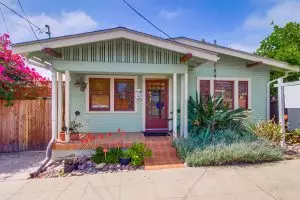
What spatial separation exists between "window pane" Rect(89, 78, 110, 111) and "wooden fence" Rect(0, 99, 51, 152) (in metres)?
1.52

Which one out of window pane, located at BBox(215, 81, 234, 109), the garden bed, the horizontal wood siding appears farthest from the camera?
window pane, located at BBox(215, 81, 234, 109)

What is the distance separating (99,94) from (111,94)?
1.48ft

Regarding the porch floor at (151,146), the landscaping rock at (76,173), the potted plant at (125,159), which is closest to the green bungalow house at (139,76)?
the porch floor at (151,146)

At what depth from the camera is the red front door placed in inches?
343

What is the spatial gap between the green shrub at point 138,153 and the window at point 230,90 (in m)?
4.06

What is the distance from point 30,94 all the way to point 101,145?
11.4 feet

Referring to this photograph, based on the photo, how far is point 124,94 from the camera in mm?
8562

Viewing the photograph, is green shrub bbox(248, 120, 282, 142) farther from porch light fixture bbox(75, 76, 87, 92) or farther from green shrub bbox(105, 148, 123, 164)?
porch light fixture bbox(75, 76, 87, 92)

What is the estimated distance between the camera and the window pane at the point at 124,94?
851 cm

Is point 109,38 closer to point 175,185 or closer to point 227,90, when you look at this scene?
point 175,185

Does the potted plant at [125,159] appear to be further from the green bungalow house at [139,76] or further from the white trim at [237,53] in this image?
the white trim at [237,53]

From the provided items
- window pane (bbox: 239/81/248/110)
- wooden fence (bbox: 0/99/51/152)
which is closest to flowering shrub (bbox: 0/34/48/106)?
wooden fence (bbox: 0/99/51/152)

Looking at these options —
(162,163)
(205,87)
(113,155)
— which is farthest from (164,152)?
(205,87)

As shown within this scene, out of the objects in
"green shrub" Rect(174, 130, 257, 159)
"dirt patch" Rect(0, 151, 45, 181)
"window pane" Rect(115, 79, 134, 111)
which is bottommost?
"dirt patch" Rect(0, 151, 45, 181)
